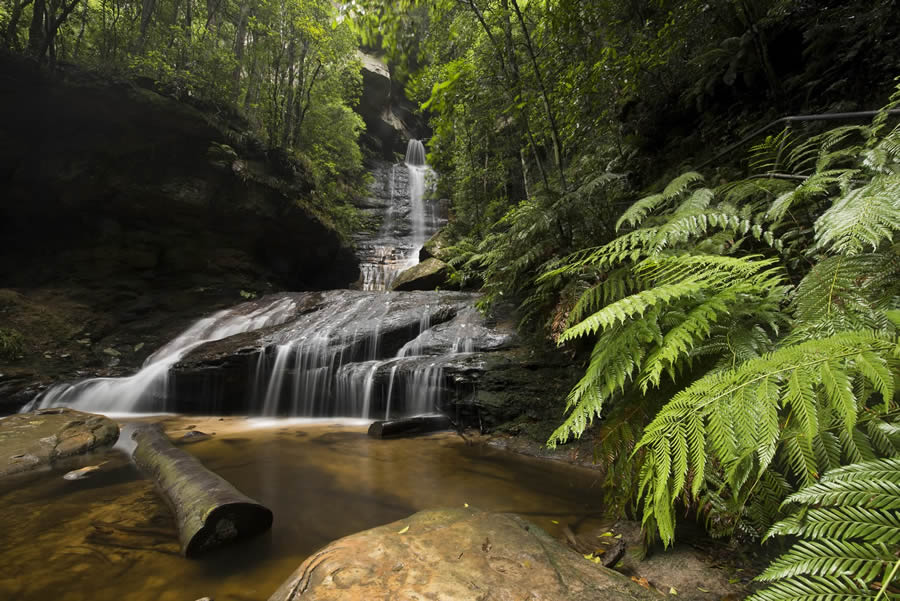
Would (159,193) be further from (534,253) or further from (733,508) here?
(733,508)

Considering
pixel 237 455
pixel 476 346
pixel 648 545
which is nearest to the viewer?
pixel 648 545

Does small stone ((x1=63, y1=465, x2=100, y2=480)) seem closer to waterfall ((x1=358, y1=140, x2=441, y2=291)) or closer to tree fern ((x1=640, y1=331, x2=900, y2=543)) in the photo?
tree fern ((x1=640, y1=331, x2=900, y2=543))

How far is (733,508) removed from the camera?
4.93 ft

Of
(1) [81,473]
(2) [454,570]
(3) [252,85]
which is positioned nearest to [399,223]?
(3) [252,85]

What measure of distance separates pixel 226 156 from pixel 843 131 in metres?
12.8

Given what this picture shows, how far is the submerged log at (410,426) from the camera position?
15.6ft

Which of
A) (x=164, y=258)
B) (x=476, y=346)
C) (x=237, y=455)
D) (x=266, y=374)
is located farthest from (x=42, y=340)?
(x=476, y=346)

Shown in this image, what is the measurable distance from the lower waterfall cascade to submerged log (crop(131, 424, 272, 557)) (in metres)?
3.04

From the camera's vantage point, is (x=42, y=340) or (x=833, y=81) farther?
(x=42, y=340)

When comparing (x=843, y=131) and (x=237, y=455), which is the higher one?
(x=843, y=131)

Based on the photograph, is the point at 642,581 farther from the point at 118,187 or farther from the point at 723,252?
the point at 118,187

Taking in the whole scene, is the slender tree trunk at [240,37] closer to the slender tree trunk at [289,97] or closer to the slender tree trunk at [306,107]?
the slender tree trunk at [289,97]

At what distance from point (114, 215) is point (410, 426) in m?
11.5

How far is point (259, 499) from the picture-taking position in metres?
2.97
